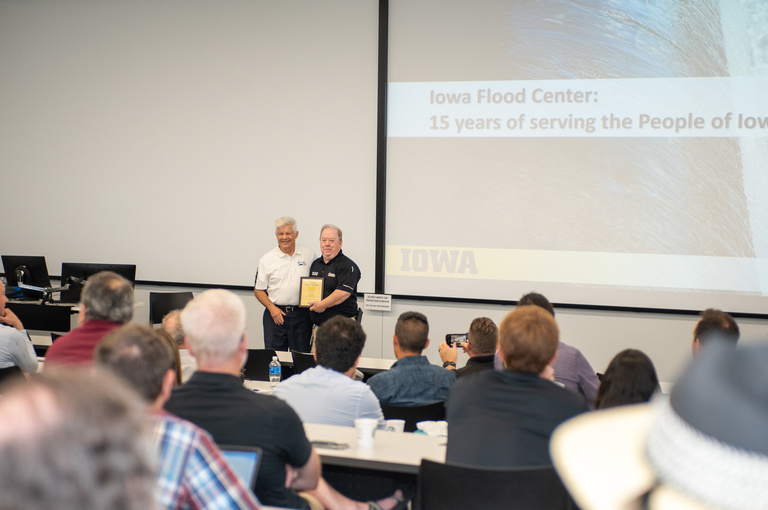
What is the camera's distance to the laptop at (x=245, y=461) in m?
1.82

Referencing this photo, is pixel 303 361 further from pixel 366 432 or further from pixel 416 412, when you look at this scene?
pixel 366 432

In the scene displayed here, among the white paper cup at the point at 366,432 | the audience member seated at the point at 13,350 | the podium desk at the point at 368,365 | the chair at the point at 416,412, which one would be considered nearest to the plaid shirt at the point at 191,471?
the white paper cup at the point at 366,432

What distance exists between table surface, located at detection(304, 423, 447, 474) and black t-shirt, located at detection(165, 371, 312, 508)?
36cm

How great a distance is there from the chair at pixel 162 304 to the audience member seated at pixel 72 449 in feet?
19.2

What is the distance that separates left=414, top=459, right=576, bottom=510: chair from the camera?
206 cm

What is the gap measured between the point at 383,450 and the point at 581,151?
4362 millimetres

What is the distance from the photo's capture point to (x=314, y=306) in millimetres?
5914

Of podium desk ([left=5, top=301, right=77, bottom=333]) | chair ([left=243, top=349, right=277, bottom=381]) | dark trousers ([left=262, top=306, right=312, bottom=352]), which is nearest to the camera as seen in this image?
chair ([left=243, top=349, right=277, bottom=381])

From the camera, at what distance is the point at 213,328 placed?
2252 millimetres

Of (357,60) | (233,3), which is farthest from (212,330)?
(233,3)

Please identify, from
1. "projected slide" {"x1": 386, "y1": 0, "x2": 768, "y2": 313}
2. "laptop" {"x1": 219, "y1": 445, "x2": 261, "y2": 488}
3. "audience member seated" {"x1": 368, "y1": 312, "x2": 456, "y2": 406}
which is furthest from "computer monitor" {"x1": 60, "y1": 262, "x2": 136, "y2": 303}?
"laptop" {"x1": 219, "y1": 445, "x2": 261, "y2": 488}

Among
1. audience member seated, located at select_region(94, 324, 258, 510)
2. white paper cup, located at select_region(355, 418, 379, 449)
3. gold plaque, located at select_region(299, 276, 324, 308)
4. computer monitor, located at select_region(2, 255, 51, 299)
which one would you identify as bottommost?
white paper cup, located at select_region(355, 418, 379, 449)

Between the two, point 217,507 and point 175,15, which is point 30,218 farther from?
point 217,507

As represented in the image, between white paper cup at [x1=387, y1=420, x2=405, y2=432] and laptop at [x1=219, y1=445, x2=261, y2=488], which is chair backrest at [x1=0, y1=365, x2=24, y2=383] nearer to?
white paper cup at [x1=387, y1=420, x2=405, y2=432]
